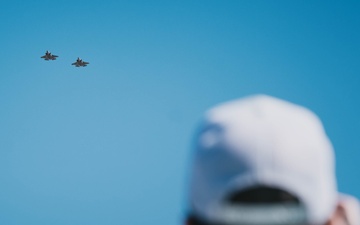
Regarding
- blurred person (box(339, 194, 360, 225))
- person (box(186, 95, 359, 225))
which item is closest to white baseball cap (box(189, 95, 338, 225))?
person (box(186, 95, 359, 225))

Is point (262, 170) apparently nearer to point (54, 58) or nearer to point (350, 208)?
point (350, 208)

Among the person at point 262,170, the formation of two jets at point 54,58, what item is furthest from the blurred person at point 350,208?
the formation of two jets at point 54,58

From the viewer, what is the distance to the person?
1.79m

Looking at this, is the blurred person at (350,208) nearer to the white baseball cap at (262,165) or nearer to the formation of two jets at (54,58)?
the white baseball cap at (262,165)

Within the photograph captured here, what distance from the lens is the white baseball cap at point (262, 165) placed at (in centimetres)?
179

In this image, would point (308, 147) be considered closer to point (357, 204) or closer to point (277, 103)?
point (277, 103)

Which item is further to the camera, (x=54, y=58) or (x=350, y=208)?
(x=54, y=58)

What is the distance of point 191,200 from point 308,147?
559 millimetres

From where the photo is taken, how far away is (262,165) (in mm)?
1800

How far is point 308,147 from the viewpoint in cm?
186

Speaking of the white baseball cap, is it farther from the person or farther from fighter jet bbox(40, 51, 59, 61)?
fighter jet bbox(40, 51, 59, 61)

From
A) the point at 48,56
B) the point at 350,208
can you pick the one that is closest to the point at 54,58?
the point at 48,56

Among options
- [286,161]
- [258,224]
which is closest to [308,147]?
[286,161]

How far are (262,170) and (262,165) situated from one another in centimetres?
2
